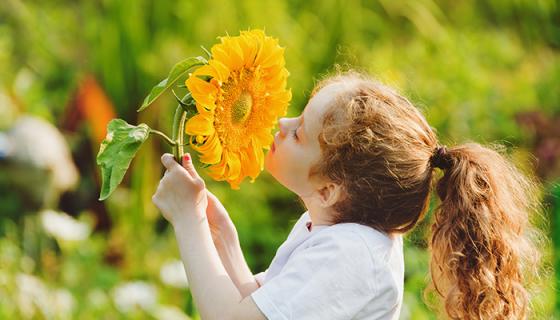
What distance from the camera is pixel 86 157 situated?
3.92 metres

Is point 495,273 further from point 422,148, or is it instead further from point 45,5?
point 45,5

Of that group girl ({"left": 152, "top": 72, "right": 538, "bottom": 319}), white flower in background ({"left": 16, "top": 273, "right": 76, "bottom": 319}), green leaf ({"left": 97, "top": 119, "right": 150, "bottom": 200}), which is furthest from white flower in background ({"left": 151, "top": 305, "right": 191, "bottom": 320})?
green leaf ({"left": 97, "top": 119, "right": 150, "bottom": 200})

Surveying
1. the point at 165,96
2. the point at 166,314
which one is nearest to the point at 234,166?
the point at 166,314

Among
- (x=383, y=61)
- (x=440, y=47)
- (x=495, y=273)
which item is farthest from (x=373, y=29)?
(x=495, y=273)

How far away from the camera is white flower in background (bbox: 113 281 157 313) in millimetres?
2822

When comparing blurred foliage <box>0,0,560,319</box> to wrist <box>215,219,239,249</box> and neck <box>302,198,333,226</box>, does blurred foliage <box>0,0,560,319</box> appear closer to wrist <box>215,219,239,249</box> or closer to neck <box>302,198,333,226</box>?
wrist <box>215,219,239,249</box>

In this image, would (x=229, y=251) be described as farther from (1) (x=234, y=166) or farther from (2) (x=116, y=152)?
(2) (x=116, y=152)

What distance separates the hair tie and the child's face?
20 cm

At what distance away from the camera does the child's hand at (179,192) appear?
157 cm

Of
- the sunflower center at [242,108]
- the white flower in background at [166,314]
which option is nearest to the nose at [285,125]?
the sunflower center at [242,108]

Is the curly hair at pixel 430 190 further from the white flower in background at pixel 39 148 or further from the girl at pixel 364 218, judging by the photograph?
the white flower in background at pixel 39 148

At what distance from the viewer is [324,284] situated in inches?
58.1

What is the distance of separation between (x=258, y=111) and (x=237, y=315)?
13.6 inches

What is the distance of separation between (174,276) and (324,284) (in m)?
1.68
